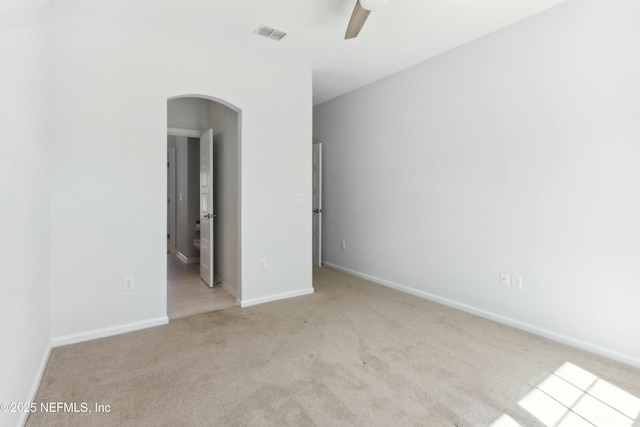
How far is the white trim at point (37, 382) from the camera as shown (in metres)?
1.61

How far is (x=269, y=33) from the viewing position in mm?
2977

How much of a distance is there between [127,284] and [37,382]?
94 cm

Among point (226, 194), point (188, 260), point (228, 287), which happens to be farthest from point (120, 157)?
point (188, 260)

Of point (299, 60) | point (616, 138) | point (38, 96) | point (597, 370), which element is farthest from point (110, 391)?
point (616, 138)

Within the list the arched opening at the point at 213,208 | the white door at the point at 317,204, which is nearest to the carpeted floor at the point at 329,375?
the arched opening at the point at 213,208

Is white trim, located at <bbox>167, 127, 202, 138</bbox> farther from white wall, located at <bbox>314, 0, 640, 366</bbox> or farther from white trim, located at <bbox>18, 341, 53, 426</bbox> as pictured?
white trim, located at <bbox>18, 341, 53, 426</bbox>

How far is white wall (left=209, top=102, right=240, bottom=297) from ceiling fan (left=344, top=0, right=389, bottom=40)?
1642 millimetres

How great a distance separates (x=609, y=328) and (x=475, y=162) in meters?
1.69

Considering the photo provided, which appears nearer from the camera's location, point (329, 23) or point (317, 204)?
point (329, 23)

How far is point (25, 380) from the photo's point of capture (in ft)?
5.56

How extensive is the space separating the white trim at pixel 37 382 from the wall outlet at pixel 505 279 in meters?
3.49

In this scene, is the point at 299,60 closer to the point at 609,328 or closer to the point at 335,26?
the point at 335,26

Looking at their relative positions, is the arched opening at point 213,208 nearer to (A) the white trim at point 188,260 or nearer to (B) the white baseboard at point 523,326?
(A) the white trim at point 188,260

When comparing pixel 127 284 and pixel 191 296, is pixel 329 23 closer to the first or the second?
pixel 127 284
